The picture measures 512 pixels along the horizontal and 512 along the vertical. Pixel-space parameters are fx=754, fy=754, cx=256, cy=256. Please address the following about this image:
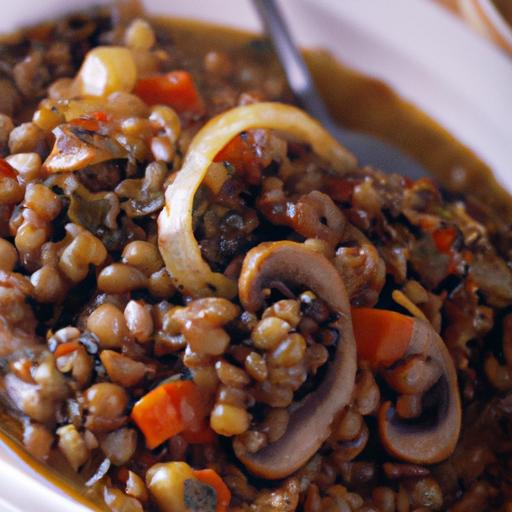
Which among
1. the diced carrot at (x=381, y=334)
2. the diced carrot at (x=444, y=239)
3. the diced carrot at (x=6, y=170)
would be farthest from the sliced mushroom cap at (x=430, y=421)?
the diced carrot at (x=6, y=170)

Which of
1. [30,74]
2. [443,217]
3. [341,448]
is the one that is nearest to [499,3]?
[443,217]

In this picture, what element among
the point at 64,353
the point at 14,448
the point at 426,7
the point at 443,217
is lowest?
the point at 14,448

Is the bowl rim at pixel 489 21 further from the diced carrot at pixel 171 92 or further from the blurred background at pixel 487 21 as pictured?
the diced carrot at pixel 171 92

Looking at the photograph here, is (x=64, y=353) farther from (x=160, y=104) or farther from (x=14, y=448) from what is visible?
(x=160, y=104)

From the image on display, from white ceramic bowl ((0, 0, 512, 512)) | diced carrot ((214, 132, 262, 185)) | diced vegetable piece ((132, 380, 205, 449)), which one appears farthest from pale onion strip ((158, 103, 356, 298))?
white ceramic bowl ((0, 0, 512, 512))

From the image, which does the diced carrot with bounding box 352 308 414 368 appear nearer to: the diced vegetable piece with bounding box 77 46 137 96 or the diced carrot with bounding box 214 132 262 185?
the diced carrot with bounding box 214 132 262 185
